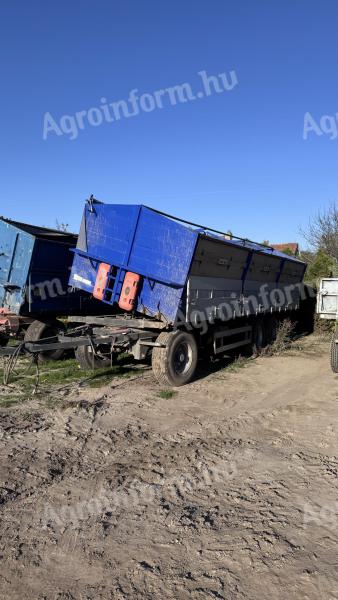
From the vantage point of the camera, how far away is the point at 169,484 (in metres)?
4.20

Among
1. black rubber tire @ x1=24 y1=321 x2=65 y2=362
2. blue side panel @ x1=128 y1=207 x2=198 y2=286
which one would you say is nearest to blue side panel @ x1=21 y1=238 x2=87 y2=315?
black rubber tire @ x1=24 y1=321 x2=65 y2=362

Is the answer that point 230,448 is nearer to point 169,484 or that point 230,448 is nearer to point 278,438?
point 278,438

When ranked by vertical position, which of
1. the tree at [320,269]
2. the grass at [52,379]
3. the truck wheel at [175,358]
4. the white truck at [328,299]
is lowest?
the grass at [52,379]

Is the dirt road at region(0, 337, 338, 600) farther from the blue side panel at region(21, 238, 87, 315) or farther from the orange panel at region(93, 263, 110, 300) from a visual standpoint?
the blue side panel at region(21, 238, 87, 315)

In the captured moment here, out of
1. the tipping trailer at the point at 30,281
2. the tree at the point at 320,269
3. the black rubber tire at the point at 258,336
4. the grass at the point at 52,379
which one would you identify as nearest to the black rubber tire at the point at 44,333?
the tipping trailer at the point at 30,281

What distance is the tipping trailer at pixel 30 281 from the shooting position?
927 centimetres

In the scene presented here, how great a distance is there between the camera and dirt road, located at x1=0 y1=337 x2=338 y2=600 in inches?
114

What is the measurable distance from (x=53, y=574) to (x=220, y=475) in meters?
1.92

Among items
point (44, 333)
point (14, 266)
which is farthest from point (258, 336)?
point (14, 266)

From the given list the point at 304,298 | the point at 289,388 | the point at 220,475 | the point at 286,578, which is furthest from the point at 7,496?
the point at 304,298

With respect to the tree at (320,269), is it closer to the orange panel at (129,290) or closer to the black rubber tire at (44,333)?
the black rubber tire at (44,333)

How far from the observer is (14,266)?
9344 millimetres

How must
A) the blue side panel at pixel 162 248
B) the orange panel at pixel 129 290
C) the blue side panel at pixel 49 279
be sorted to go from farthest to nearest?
the blue side panel at pixel 49 279 → the orange panel at pixel 129 290 → the blue side panel at pixel 162 248

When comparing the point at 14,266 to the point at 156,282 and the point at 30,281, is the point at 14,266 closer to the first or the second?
the point at 30,281
